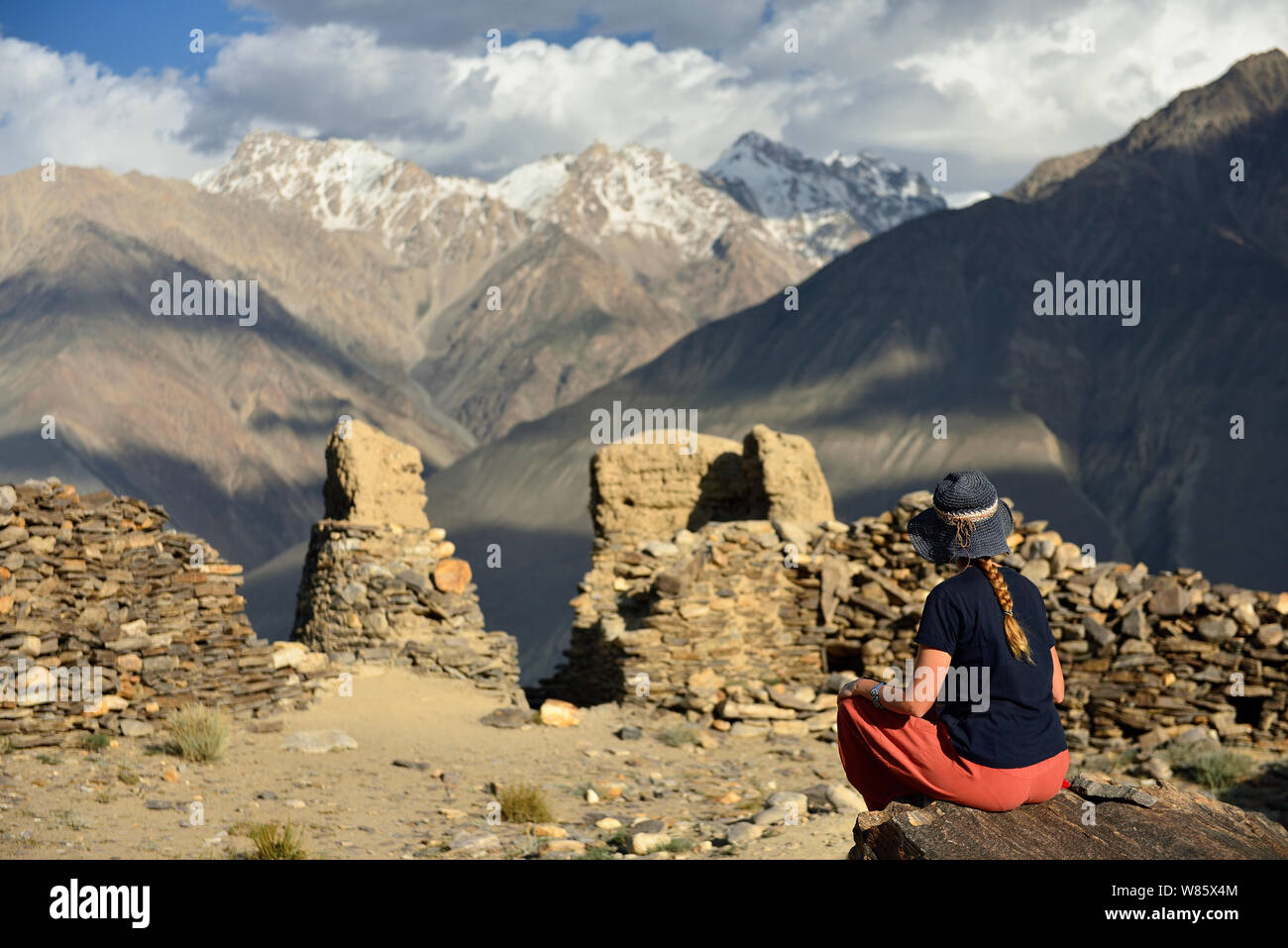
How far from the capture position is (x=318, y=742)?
1020 centimetres

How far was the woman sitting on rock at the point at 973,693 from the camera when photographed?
4.45 meters

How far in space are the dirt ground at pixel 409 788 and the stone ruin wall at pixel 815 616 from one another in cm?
98

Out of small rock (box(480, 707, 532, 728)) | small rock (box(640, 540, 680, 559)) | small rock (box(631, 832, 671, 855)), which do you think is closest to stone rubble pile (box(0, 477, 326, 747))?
small rock (box(480, 707, 532, 728))

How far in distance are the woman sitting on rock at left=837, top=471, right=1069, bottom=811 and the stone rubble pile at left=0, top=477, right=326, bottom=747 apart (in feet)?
23.8

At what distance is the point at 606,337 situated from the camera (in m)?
133

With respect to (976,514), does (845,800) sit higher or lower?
lower

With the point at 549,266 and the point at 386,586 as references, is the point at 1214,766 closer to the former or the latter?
the point at 386,586

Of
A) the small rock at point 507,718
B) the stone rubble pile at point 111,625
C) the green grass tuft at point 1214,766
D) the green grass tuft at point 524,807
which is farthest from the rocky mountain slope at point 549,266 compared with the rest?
the green grass tuft at point 524,807

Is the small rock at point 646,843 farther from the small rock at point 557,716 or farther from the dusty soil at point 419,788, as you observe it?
the small rock at point 557,716

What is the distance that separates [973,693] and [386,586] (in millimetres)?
10022

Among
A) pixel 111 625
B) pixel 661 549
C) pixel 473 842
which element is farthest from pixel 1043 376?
pixel 473 842

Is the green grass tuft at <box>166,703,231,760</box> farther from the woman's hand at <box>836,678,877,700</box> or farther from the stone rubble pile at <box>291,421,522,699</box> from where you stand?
the woman's hand at <box>836,678,877,700</box>

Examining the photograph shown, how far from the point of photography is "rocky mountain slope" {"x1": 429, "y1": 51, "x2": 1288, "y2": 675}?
2312 inches
